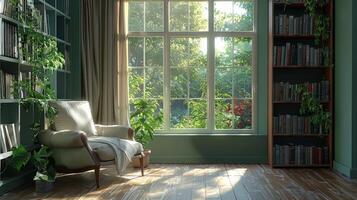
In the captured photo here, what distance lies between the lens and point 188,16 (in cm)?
715

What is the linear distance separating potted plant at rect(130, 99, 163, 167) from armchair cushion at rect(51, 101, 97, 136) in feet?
2.60

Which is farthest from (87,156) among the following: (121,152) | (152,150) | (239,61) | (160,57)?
(239,61)

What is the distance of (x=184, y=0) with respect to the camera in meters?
7.12

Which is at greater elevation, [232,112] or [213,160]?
[232,112]

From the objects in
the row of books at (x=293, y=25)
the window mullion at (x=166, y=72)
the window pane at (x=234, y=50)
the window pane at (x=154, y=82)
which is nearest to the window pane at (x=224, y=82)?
the window pane at (x=234, y=50)

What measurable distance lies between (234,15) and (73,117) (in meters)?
3.02

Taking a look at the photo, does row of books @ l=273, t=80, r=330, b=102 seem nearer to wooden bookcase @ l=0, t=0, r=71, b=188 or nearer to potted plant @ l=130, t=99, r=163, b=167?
potted plant @ l=130, t=99, r=163, b=167

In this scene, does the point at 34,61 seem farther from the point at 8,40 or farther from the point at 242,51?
the point at 242,51

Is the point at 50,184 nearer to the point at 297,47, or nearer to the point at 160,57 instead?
the point at 160,57

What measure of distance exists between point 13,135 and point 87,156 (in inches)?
31.1

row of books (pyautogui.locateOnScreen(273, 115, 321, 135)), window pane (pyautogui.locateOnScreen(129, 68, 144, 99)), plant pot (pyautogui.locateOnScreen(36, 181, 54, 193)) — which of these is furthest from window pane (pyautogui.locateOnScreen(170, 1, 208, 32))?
plant pot (pyautogui.locateOnScreen(36, 181, 54, 193))

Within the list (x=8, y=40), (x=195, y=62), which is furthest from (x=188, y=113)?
(x=8, y=40)

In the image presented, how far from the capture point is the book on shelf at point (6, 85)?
460 cm
